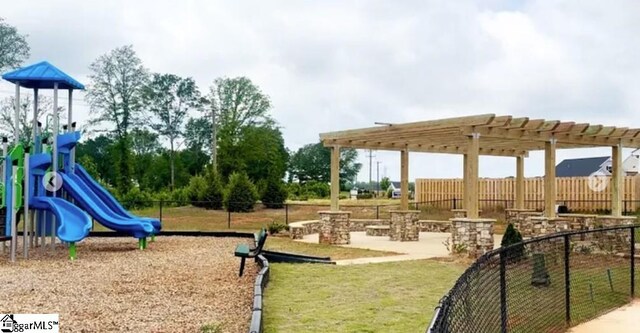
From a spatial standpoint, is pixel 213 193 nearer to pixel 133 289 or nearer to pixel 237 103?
pixel 237 103

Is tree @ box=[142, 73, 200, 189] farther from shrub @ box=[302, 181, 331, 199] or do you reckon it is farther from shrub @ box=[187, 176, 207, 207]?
shrub @ box=[187, 176, 207, 207]

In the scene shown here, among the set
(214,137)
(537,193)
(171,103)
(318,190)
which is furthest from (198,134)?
(537,193)

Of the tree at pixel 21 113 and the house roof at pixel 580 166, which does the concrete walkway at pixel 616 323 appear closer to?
the tree at pixel 21 113

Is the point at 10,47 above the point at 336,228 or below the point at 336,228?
above

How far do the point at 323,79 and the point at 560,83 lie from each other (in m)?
9.71

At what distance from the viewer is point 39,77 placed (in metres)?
11.5

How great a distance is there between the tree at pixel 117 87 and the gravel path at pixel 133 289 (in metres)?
27.1

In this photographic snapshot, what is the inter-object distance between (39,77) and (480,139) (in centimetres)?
998

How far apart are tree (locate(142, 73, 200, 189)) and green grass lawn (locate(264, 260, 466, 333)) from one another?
34.2m

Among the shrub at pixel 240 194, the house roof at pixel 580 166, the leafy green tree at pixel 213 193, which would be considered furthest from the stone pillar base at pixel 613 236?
the house roof at pixel 580 166

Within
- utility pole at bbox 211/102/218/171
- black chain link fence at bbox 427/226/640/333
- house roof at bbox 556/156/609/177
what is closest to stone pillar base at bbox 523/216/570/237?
black chain link fence at bbox 427/226/640/333

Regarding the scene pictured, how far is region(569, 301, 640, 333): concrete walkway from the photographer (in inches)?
225

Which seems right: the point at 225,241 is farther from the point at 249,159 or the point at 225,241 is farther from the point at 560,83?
the point at 249,159

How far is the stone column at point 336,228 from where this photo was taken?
14562 mm
